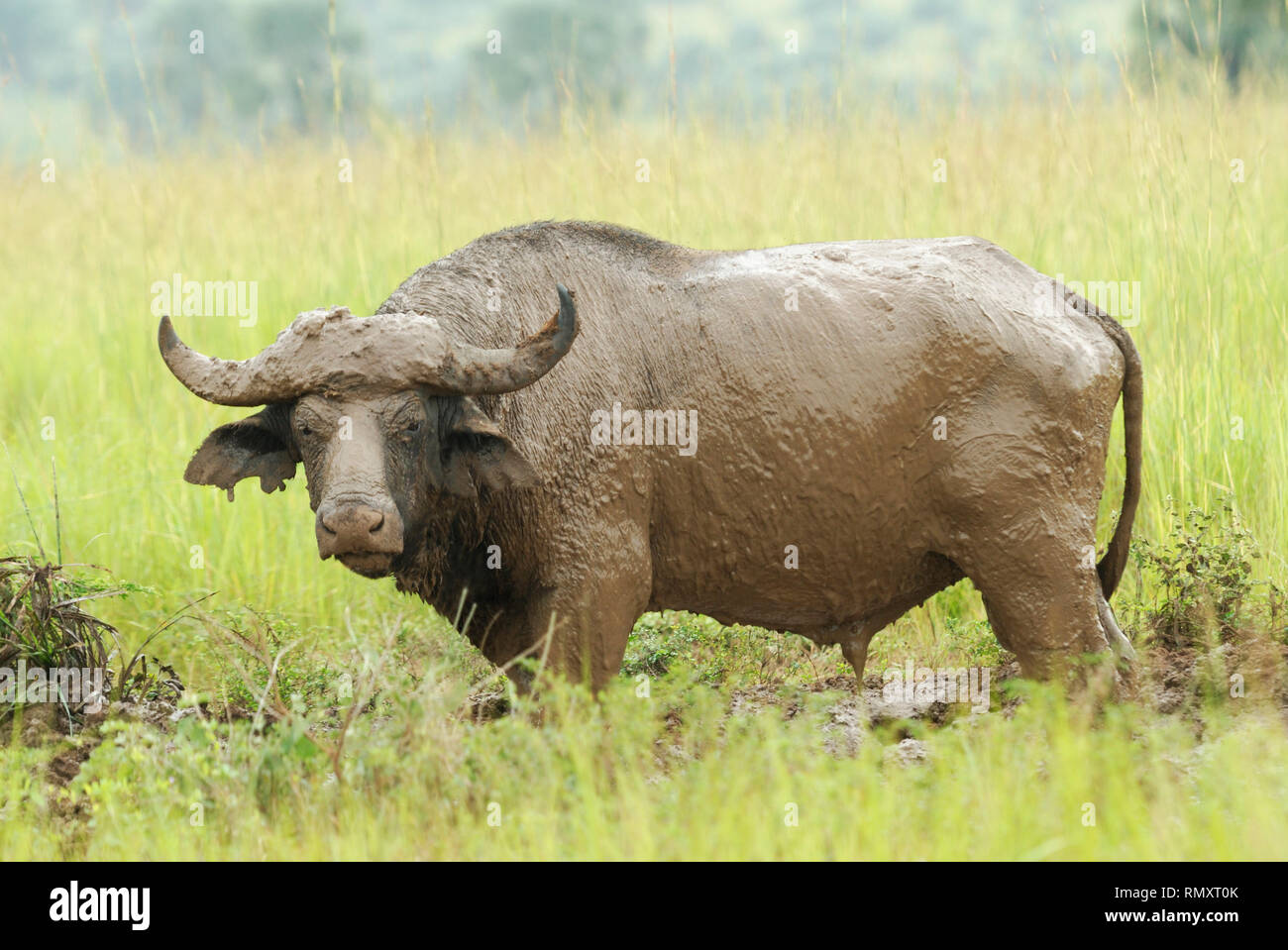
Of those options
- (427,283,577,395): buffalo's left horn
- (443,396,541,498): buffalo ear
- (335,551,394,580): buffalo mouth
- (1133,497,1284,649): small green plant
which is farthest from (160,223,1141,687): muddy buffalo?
(1133,497,1284,649): small green plant

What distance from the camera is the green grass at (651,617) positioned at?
439 centimetres

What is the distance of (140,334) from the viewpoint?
9.62 metres

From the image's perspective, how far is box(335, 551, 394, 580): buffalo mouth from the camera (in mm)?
4531

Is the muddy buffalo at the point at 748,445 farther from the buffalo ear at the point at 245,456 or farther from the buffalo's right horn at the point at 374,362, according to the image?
the buffalo's right horn at the point at 374,362

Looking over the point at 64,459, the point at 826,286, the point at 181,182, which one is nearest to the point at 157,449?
the point at 64,459

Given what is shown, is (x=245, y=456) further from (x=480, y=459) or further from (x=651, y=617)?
(x=651, y=617)

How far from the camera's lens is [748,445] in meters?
5.46

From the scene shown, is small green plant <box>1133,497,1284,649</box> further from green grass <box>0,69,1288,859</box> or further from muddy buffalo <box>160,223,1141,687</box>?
muddy buffalo <box>160,223,1141,687</box>

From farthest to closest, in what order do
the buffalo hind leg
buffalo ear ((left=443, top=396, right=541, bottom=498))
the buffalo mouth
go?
the buffalo hind leg → buffalo ear ((left=443, top=396, right=541, bottom=498)) → the buffalo mouth

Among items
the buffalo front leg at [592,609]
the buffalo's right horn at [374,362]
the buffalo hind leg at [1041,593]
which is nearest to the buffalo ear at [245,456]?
the buffalo's right horn at [374,362]

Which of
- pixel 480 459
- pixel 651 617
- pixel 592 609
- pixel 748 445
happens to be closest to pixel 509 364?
pixel 480 459

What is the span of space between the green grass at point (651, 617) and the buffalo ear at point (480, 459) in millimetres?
641
